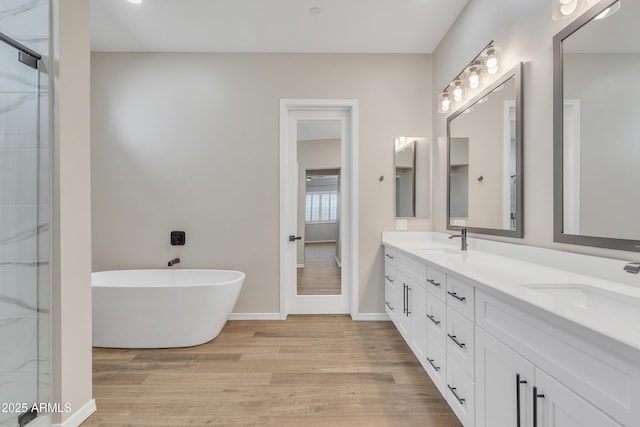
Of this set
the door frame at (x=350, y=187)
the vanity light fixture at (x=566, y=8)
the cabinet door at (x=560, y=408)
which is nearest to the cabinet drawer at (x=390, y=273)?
the door frame at (x=350, y=187)

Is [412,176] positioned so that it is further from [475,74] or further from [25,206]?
[25,206]

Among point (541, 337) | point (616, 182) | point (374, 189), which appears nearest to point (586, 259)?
point (616, 182)

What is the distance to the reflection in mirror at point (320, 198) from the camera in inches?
134

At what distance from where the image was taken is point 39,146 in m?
1.58

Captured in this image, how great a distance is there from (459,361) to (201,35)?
3283mm

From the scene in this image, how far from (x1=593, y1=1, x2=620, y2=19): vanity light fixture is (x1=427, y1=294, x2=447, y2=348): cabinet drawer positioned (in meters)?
1.46

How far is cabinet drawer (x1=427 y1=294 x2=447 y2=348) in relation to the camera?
1688 mm

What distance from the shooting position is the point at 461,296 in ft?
→ 4.85

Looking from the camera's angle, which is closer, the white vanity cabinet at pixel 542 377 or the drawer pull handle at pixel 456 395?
the white vanity cabinet at pixel 542 377

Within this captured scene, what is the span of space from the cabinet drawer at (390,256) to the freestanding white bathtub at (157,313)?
1444mm

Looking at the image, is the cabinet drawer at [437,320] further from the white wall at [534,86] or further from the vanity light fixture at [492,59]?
the vanity light fixture at [492,59]

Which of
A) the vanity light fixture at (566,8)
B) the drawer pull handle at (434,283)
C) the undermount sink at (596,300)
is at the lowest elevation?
the drawer pull handle at (434,283)

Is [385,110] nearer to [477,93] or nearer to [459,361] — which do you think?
[477,93]

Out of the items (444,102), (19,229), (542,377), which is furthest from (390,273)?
(19,229)
